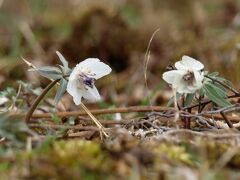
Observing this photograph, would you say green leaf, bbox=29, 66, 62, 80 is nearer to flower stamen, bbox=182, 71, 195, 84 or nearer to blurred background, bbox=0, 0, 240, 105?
flower stamen, bbox=182, 71, 195, 84

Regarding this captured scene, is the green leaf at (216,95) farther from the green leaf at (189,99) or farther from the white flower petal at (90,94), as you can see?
the white flower petal at (90,94)

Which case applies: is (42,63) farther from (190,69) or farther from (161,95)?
(190,69)

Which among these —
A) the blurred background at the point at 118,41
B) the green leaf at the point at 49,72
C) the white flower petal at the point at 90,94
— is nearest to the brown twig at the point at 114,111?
the white flower petal at the point at 90,94

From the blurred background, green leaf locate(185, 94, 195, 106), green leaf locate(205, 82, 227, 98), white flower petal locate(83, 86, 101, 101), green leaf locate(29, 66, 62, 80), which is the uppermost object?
the blurred background

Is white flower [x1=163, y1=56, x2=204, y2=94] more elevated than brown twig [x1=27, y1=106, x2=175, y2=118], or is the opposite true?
white flower [x1=163, y1=56, x2=204, y2=94]

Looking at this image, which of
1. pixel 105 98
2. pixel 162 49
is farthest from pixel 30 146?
pixel 162 49

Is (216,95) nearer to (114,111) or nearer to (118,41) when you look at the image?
(114,111)

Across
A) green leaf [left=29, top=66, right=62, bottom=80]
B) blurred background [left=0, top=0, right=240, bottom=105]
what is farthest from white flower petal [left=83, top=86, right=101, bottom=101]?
blurred background [left=0, top=0, right=240, bottom=105]
